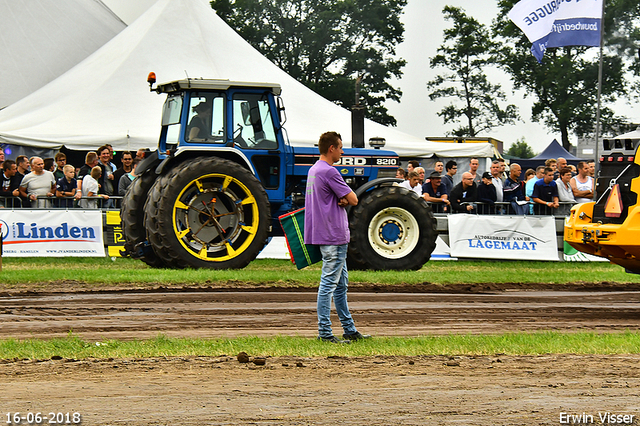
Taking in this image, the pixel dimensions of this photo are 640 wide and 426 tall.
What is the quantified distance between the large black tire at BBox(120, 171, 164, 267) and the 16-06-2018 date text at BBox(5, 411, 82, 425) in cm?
840

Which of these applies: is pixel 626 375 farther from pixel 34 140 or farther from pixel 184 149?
pixel 34 140

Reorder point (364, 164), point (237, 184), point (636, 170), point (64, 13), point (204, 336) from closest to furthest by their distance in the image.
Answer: point (204, 336), point (636, 170), point (237, 184), point (364, 164), point (64, 13)

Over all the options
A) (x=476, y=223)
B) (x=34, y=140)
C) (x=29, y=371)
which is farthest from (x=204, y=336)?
(x=34, y=140)

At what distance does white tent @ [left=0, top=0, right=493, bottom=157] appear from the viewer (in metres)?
20.2

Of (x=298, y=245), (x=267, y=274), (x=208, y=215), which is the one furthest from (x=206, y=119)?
(x=298, y=245)

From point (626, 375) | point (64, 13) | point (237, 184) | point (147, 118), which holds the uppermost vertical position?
point (64, 13)

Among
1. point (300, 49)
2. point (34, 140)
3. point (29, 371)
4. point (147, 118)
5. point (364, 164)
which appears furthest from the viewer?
point (300, 49)

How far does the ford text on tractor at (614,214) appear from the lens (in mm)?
9766

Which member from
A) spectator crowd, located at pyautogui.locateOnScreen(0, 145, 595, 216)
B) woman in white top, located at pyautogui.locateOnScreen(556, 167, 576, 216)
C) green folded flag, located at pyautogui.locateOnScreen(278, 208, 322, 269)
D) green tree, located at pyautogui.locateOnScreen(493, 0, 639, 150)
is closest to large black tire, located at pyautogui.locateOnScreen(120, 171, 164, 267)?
spectator crowd, located at pyautogui.locateOnScreen(0, 145, 595, 216)

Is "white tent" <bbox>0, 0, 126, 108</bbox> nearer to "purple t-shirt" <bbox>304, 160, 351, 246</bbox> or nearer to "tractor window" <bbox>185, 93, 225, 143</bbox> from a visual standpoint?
"tractor window" <bbox>185, 93, 225, 143</bbox>

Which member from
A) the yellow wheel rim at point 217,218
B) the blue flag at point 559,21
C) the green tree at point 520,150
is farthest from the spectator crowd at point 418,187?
the green tree at point 520,150

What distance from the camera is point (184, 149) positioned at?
42.8 feet

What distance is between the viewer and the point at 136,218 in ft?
44.1

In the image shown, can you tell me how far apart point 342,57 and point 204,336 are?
43831mm
